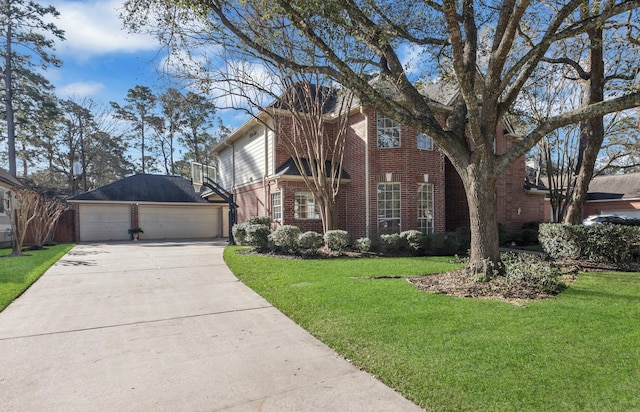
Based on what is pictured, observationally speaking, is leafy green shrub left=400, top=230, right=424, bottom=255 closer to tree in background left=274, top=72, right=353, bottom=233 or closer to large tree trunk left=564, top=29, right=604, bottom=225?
tree in background left=274, top=72, right=353, bottom=233

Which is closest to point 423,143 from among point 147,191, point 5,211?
point 147,191

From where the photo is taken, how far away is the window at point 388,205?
44.4 ft

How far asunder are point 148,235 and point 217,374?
21.4m

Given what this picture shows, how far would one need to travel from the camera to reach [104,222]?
836 inches

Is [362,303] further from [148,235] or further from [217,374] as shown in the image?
[148,235]

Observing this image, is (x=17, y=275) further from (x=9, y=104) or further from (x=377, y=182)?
(x=9, y=104)

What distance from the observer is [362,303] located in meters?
5.54

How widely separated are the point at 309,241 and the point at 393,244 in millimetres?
2832

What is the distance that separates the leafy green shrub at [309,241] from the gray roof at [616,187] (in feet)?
97.0

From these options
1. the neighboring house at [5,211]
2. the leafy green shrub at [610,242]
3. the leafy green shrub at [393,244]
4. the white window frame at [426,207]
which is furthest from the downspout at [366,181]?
the neighboring house at [5,211]

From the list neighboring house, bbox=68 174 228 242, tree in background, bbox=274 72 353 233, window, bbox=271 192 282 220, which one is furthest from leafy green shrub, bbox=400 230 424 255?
neighboring house, bbox=68 174 228 242

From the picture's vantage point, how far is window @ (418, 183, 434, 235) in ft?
45.3

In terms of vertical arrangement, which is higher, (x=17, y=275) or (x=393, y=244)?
(x=393, y=244)

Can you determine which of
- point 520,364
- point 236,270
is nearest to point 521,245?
point 236,270
